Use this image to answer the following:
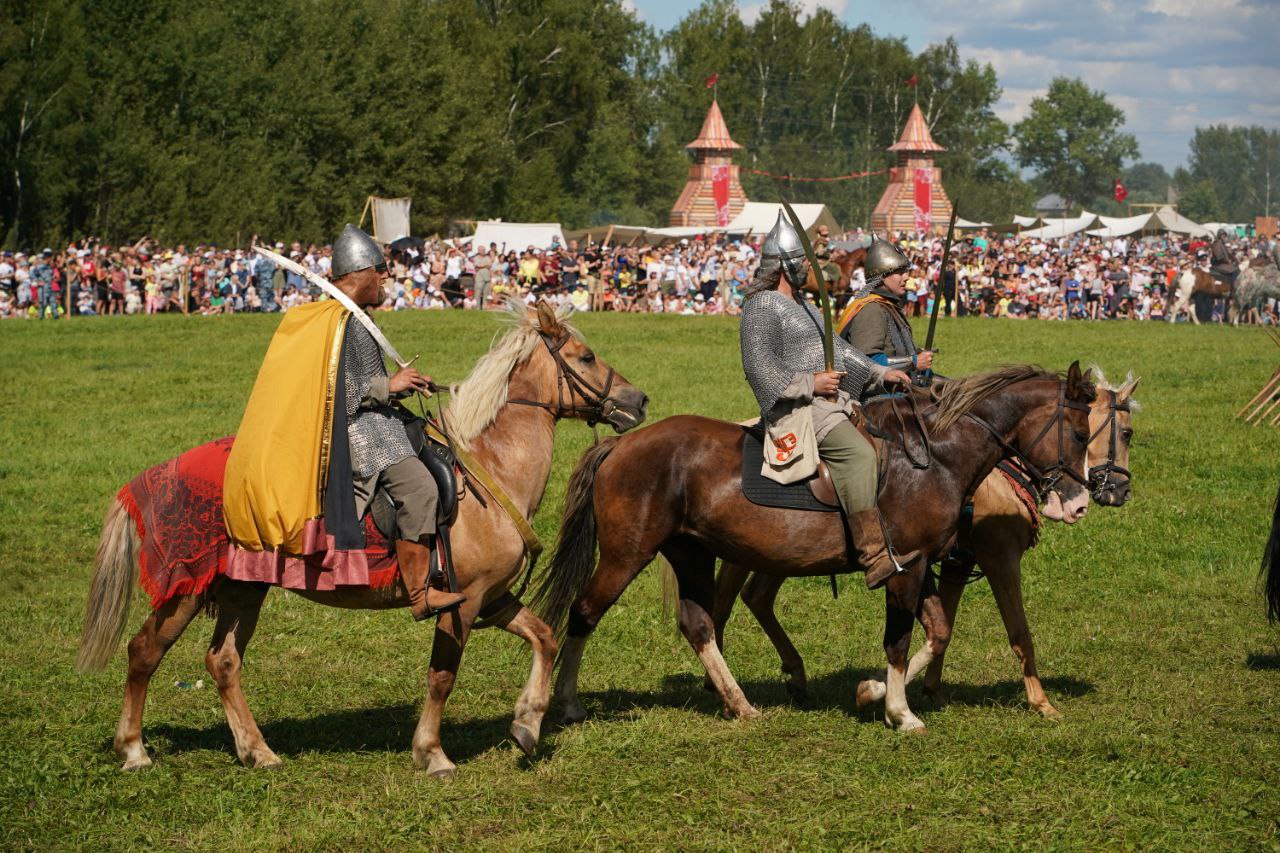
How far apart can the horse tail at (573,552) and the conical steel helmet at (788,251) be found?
1478mm

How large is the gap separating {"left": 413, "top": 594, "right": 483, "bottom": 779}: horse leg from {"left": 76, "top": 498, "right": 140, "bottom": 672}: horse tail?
5.64ft

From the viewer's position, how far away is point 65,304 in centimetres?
3741

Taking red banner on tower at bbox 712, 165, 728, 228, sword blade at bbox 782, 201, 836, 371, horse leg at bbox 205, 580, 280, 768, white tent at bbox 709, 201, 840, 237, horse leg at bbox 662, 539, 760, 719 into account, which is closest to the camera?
horse leg at bbox 205, 580, 280, 768

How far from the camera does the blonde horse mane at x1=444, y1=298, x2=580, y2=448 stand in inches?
319

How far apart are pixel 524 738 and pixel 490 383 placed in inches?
76.9

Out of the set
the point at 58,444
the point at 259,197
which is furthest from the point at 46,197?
the point at 58,444

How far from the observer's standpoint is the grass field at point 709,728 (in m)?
6.92

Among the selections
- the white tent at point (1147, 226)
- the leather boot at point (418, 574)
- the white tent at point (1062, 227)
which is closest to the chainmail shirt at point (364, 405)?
the leather boot at point (418, 574)

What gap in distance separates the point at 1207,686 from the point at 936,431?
257 cm

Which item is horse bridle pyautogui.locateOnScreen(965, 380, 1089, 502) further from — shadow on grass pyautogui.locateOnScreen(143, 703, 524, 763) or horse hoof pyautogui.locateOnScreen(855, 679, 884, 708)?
shadow on grass pyautogui.locateOnScreen(143, 703, 524, 763)

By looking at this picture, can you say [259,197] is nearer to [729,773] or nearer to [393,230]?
[393,230]

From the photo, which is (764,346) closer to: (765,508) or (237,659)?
(765,508)

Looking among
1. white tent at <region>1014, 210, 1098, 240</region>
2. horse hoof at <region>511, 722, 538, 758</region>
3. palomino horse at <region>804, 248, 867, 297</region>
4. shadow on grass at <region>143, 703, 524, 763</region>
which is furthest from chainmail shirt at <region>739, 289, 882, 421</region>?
white tent at <region>1014, 210, 1098, 240</region>

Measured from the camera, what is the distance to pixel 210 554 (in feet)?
25.4
